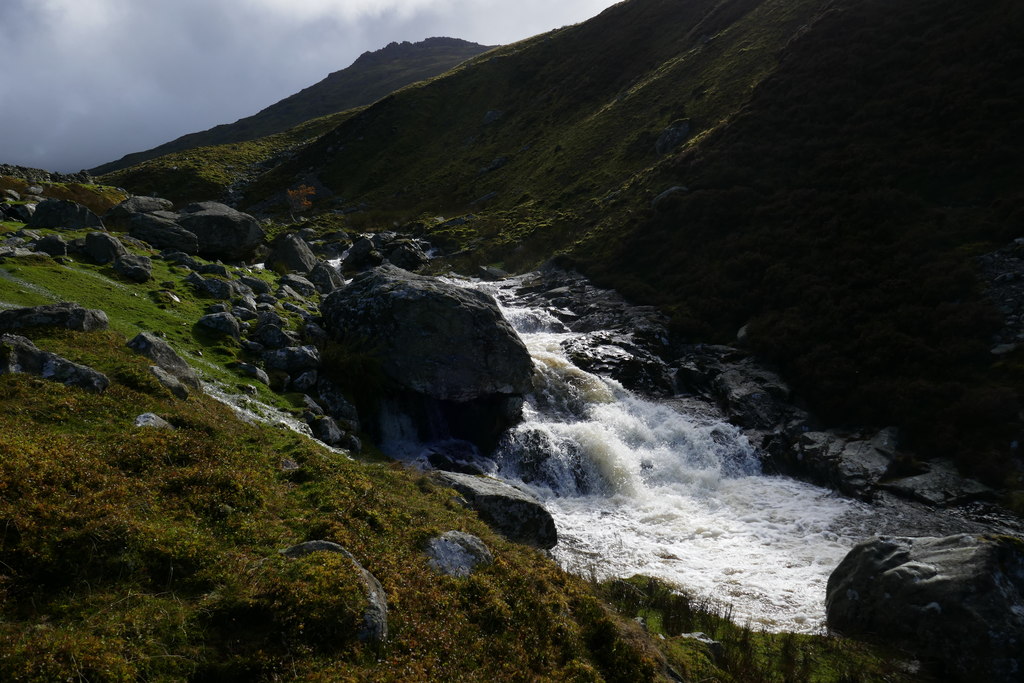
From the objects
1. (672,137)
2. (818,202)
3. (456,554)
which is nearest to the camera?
(456,554)

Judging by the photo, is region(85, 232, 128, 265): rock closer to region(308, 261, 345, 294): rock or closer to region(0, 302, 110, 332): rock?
region(0, 302, 110, 332): rock

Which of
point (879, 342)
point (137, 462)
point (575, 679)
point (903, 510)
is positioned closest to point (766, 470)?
point (903, 510)

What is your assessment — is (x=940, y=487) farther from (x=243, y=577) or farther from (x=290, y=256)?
(x=290, y=256)

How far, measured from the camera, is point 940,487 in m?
21.1

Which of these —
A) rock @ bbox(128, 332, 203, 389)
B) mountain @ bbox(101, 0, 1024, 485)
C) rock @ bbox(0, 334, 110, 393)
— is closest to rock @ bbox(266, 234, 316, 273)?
rock @ bbox(128, 332, 203, 389)

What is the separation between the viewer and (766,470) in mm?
25516

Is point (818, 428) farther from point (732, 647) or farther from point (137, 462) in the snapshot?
point (137, 462)

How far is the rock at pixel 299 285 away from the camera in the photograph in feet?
94.8

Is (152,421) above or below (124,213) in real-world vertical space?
below

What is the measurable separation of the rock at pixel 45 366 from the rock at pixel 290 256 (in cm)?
2409

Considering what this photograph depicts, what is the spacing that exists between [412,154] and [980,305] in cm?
9184

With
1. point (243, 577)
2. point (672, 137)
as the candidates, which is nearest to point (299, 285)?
point (243, 577)

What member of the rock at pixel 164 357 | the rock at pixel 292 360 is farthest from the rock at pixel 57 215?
the rock at pixel 164 357

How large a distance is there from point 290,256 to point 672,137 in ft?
137
